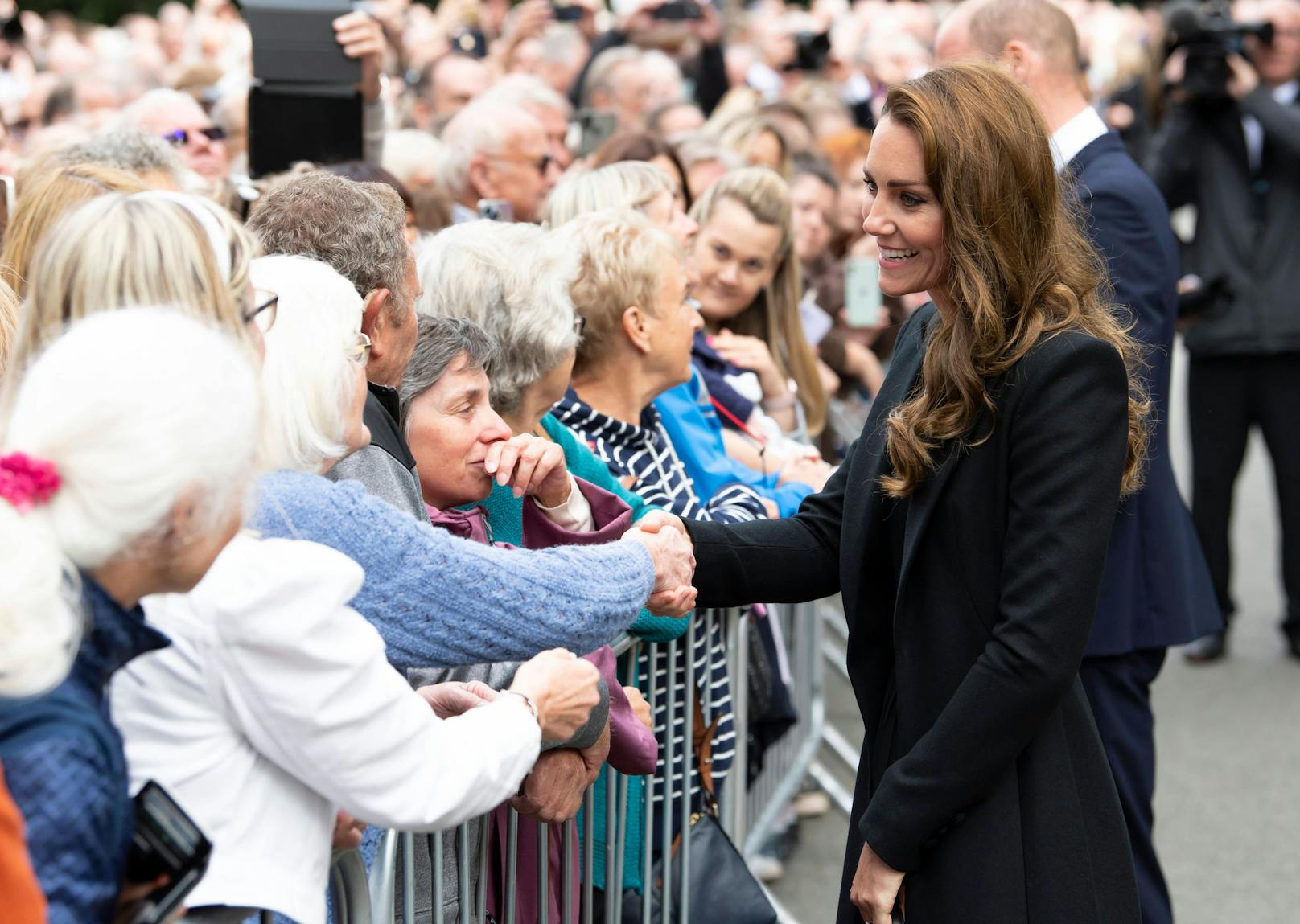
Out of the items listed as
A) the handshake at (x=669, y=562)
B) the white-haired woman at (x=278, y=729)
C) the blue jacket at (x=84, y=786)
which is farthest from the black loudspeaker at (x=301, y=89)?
the blue jacket at (x=84, y=786)

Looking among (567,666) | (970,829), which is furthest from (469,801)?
(970,829)

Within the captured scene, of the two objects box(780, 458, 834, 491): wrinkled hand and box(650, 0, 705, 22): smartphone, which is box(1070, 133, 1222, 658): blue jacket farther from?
box(650, 0, 705, 22): smartphone

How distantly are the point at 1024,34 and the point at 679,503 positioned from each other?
1604mm

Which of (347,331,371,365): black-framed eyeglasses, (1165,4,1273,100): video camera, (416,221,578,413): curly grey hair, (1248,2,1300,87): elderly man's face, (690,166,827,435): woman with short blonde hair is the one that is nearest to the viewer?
(347,331,371,365): black-framed eyeglasses

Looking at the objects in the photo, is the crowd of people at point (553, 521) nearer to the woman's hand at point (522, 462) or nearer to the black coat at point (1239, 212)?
the woman's hand at point (522, 462)

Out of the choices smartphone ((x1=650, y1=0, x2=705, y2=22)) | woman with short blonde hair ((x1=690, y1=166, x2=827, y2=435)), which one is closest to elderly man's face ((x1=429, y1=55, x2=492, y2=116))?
smartphone ((x1=650, y1=0, x2=705, y2=22))

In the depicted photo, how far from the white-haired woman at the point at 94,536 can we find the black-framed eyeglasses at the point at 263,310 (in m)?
0.30

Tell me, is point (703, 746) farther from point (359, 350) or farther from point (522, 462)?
point (359, 350)

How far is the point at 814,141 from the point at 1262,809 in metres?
4.41

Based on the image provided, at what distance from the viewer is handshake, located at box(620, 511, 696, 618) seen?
2709mm

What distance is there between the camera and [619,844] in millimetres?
2961

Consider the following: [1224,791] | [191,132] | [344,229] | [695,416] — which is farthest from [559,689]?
[1224,791]

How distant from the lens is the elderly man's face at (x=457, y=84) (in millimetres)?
8367

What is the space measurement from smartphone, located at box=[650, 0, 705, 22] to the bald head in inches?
274
